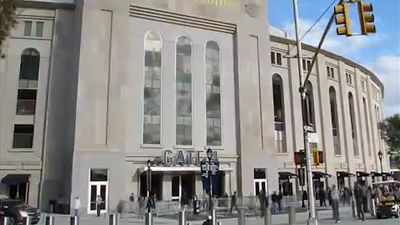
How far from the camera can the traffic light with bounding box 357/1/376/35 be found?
1213 cm

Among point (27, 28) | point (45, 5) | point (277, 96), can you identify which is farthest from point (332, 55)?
point (27, 28)

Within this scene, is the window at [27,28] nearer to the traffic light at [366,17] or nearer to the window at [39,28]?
the window at [39,28]

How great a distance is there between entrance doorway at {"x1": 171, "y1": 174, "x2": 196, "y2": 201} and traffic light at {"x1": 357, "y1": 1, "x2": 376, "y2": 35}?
95.5 ft

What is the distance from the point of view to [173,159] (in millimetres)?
38594

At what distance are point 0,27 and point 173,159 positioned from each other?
2366cm

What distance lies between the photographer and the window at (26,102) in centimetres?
3819

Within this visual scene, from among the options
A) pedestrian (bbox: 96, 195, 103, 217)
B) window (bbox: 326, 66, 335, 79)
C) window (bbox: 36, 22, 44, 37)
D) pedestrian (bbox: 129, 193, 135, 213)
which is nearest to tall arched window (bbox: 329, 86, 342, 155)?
window (bbox: 326, 66, 335, 79)

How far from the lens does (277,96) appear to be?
5119 cm

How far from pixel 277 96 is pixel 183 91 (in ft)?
47.4

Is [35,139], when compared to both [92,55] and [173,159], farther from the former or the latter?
[173,159]

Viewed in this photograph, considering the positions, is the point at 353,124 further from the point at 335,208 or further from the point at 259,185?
the point at 335,208

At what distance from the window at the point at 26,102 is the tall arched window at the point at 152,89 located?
995cm

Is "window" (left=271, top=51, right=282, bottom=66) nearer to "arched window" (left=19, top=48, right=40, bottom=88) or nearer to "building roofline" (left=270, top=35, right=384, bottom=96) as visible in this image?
"building roofline" (left=270, top=35, right=384, bottom=96)

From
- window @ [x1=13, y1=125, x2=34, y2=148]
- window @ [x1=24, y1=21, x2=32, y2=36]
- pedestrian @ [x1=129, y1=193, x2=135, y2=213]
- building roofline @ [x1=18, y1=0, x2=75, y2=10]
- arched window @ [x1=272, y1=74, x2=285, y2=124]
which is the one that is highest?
building roofline @ [x1=18, y1=0, x2=75, y2=10]
